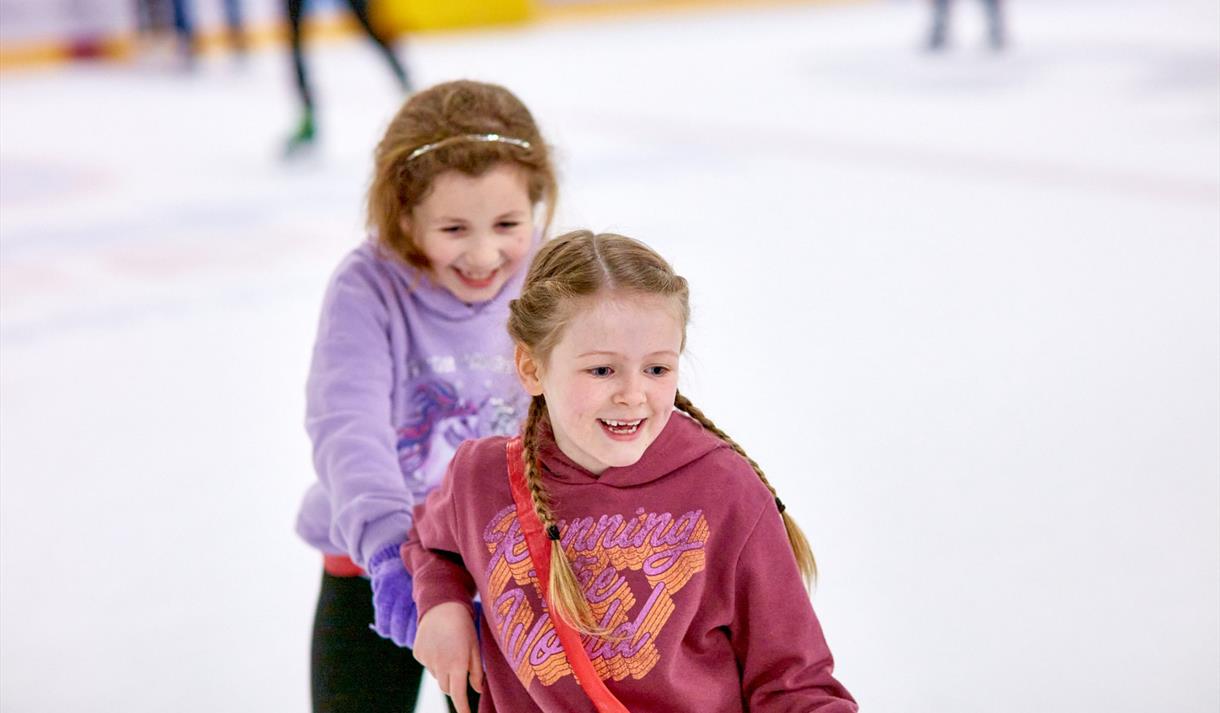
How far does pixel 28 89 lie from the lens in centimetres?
806

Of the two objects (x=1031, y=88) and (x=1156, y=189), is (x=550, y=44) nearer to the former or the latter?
(x=1031, y=88)

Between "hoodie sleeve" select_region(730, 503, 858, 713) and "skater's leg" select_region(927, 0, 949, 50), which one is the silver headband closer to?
"hoodie sleeve" select_region(730, 503, 858, 713)

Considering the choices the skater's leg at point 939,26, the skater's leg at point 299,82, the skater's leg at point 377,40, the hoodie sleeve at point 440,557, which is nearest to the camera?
the hoodie sleeve at point 440,557

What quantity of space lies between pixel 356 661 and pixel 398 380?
29 centimetres

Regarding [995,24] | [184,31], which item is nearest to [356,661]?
[995,24]

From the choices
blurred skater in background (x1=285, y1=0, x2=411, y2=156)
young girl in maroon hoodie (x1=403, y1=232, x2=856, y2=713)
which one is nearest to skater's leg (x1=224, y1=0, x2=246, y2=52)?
blurred skater in background (x1=285, y1=0, x2=411, y2=156)

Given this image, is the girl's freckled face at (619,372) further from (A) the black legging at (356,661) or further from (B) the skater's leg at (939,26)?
(B) the skater's leg at (939,26)

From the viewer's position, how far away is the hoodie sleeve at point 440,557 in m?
1.18

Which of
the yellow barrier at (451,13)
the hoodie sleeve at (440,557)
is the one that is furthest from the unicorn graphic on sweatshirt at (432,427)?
the yellow barrier at (451,13)

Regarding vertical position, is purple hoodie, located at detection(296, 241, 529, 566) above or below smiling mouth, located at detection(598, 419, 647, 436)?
above

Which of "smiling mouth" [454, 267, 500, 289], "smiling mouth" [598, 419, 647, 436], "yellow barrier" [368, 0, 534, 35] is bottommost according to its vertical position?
"smiling mouth" [598, 419, 647, 436]

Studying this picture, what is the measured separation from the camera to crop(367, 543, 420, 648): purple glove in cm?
125

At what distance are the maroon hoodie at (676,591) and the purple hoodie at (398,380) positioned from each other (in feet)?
0.80

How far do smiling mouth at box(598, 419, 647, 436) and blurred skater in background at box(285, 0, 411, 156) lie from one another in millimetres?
4543
